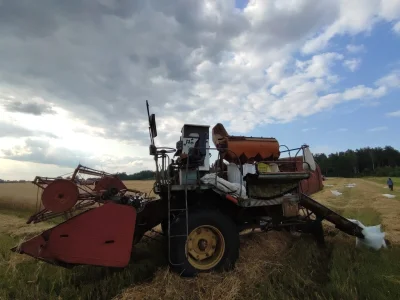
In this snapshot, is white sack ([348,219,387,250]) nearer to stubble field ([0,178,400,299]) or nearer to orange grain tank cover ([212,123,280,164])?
stubble field ([0,178,400,299])

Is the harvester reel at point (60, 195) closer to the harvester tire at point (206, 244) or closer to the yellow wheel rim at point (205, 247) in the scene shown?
the harvester tire at point (206, 244)

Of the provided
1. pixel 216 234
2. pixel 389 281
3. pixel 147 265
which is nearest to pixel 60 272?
pixel 147 265

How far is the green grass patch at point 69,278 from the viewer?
4.33 meters

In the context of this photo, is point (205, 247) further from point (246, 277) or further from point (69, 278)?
point (69, 278)

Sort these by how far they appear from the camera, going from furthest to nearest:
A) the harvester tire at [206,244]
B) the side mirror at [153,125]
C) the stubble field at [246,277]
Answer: the side mirror at [153,125] → the harvester tire at [206,244] → the stubble field at [246,277]

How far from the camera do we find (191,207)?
212 inches

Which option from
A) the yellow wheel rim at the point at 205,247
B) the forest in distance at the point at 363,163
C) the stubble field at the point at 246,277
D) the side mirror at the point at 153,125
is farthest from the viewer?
the forest in distance at the point at 363,163

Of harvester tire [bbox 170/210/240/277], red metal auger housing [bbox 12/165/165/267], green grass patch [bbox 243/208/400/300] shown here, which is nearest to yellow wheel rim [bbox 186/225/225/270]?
Result: harvester tire [bbox 170/210/240/277]

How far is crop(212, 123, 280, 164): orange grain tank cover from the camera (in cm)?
600

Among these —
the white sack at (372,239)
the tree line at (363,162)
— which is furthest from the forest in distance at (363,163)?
the white sack at (372,239)

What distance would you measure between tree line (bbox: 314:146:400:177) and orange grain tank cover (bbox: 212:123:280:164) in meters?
83.2

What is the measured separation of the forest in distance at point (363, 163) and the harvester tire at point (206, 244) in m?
83.4

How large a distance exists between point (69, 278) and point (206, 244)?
216 centimetres

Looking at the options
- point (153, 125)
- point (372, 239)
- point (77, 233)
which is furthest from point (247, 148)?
point (77, 233)
